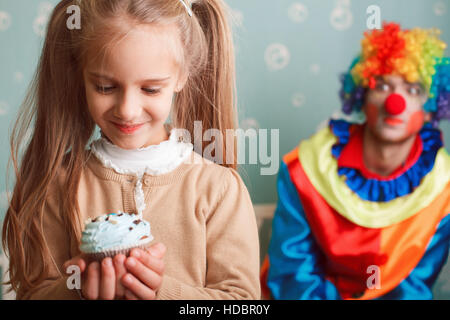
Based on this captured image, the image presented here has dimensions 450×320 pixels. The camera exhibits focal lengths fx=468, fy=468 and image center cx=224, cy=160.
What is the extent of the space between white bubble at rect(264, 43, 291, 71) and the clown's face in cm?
29

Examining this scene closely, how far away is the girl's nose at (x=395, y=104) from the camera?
40.6 inches

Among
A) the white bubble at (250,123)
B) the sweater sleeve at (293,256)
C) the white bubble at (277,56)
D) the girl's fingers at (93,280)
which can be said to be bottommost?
the sweater sleeve at (293,256)

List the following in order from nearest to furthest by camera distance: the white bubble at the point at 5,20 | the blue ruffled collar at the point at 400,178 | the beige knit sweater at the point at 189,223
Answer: the beige knit sweater at the point at 189,223
the white bubble at the point at 5,20
the blue ruffled collar at the point at 400,178

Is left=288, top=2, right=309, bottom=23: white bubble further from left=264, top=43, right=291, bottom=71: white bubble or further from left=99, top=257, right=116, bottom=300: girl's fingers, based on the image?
left=99, top=257, right=116, bottom=300: girl's fingers

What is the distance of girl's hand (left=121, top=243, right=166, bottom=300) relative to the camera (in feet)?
1.81

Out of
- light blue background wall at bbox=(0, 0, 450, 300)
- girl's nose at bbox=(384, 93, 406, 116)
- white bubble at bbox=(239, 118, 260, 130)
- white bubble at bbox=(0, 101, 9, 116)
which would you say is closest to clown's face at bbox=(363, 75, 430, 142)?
girl's nose at bbox=(384, 93, 406, 116)

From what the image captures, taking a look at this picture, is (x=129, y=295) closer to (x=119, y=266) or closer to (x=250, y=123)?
(x=119, y=266)

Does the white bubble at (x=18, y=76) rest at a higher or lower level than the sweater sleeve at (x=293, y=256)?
higher

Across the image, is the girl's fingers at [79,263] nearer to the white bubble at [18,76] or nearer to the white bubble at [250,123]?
the white bubble at [18,76]

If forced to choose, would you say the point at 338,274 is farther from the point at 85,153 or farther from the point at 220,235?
the point at 85,153

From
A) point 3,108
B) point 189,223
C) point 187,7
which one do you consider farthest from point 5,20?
point 189,223

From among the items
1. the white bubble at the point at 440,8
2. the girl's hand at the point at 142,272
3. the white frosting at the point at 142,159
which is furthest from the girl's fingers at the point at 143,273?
the white bubble at the point at 440,8

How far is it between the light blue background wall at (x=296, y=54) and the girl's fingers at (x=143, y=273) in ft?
2.12

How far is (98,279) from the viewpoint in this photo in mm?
554
